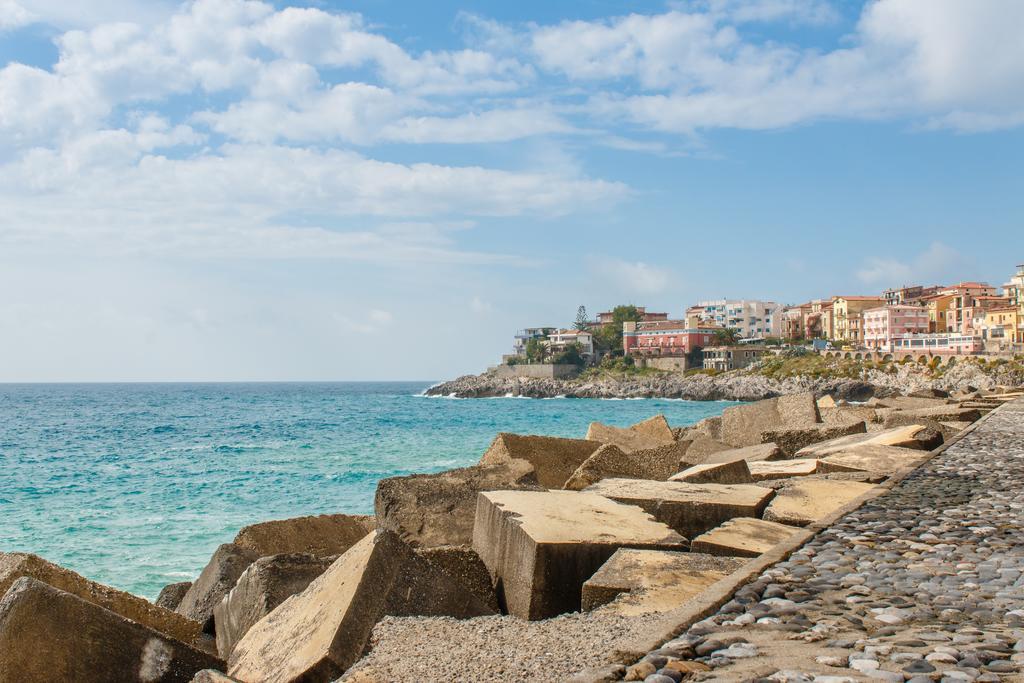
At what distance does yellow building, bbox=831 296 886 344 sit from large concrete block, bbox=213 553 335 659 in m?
102

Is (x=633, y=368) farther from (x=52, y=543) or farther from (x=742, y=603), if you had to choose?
(x=742, y=603)

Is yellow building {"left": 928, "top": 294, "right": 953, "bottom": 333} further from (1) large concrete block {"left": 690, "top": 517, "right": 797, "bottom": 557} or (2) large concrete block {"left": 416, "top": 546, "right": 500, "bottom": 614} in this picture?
(2) large concrete block {"left": 416, "top": 546, "right": 500, "bottom": 614}

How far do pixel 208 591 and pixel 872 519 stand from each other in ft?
13.6

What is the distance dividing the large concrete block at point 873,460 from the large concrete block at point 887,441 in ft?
0.70

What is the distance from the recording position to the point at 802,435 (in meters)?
10.7

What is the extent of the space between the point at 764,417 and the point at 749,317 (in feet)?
378

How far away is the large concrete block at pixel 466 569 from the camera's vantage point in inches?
185

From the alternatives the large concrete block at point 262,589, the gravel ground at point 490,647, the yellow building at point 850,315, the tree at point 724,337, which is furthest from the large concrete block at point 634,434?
the tree at point 724,337

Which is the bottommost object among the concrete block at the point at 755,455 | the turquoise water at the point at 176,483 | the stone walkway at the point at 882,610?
the turquoise water at the point at 176,483

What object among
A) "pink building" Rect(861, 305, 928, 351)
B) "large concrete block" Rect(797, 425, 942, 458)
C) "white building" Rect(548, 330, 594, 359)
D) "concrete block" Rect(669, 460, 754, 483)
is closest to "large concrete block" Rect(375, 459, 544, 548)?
"concrete block" Rect(669, 460, 754, 483)

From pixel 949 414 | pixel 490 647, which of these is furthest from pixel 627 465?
pixel 949 414

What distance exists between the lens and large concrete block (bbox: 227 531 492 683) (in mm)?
3627

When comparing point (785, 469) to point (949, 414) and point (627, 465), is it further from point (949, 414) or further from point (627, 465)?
point (949, 414)

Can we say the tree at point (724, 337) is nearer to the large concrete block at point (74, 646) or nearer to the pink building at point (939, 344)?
the pink building at point (939, 344)
